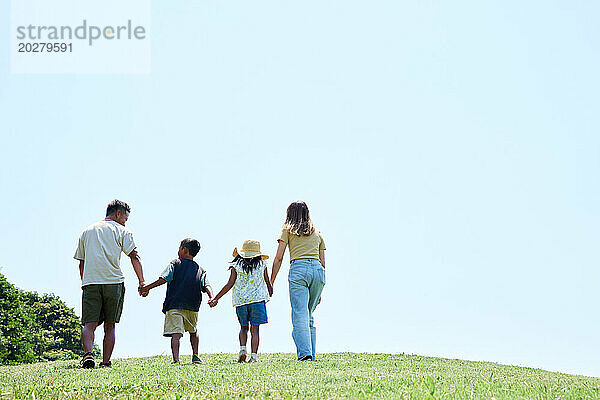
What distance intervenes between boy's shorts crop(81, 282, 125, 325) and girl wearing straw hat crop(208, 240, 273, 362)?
185 centimetres

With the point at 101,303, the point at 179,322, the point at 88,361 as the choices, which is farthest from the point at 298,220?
the point at 88,361

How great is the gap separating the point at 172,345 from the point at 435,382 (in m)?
6.18

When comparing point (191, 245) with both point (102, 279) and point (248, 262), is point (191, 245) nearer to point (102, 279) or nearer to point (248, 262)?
point (248, 262)

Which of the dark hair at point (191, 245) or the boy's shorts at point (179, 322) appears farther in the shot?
the dark hair at point (191, 245)

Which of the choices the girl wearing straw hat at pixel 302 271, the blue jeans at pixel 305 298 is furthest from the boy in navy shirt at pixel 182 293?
the blue jeans at pixel 305 298

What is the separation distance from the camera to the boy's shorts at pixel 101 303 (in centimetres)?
1169

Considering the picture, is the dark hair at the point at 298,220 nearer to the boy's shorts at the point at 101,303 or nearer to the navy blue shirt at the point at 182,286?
the navy blue shirt at the point at 182,286

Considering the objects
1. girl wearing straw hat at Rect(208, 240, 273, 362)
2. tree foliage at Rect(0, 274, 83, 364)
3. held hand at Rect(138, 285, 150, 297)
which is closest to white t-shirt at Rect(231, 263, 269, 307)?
girl wearing straw hat at Rect(208, 240, 273, 362)

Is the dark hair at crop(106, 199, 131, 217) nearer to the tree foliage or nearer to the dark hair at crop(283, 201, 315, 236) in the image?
the dark hair at crop(283, 201, 315, 236)

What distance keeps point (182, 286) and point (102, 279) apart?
1559 millimetres

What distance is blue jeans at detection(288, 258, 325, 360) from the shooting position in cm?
1178

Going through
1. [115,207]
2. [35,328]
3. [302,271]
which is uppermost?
[115,207]

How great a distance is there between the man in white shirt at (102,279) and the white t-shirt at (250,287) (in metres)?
2.25

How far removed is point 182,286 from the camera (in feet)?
A: 40.9
